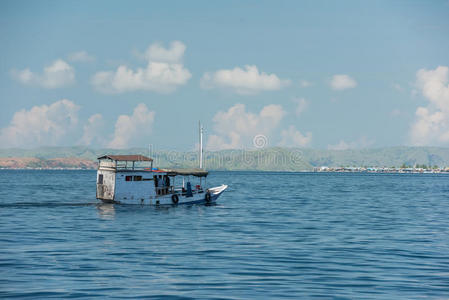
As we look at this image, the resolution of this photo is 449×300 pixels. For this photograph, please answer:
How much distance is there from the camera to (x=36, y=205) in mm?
68938

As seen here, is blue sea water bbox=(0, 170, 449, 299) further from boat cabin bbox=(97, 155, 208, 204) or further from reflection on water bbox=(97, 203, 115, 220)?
boat cabin bbox=(97, 155, 208, 204)

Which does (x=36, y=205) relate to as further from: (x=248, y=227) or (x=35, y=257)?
(x=35, y=257)

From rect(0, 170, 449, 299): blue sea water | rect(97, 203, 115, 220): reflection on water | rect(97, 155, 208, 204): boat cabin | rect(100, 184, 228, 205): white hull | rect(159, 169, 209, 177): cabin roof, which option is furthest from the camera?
rect(159, 169, 209, 177): cabin roof

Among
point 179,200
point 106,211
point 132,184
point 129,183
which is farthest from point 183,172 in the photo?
point 106,211

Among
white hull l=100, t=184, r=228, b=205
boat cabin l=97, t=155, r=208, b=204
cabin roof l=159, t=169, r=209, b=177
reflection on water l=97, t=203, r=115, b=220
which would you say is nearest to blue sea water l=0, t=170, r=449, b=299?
reflection on water l=97, t=203, r=115, b=220

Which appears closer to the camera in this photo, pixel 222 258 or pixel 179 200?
pixel 222 258

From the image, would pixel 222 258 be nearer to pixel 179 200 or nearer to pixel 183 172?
pixel 179 200

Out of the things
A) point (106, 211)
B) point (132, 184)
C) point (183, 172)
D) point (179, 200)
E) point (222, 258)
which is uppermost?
point (183, 172)

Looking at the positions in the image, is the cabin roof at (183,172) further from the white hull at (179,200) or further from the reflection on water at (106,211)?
the reflection on water at (106,211)

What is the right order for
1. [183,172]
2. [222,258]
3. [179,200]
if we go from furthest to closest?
[183,172] → [179,200] → [222,258]

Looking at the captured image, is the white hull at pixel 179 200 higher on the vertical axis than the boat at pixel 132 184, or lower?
lower

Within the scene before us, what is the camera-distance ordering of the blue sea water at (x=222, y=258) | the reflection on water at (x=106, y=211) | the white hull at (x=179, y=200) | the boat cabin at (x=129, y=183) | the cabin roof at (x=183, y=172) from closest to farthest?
the blue sea water at (x=222, y=258)
the reflection on water at (x=106, y=211)
the boat cabin at (x=129, y=183)
the white hull at (x=179, y=200)
the cabin roof at (x=183, y=172)

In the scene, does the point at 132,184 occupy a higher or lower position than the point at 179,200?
higher

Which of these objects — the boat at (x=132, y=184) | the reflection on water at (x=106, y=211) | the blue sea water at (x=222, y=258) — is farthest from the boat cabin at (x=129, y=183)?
the blue sea water at (x=222, y=258)
